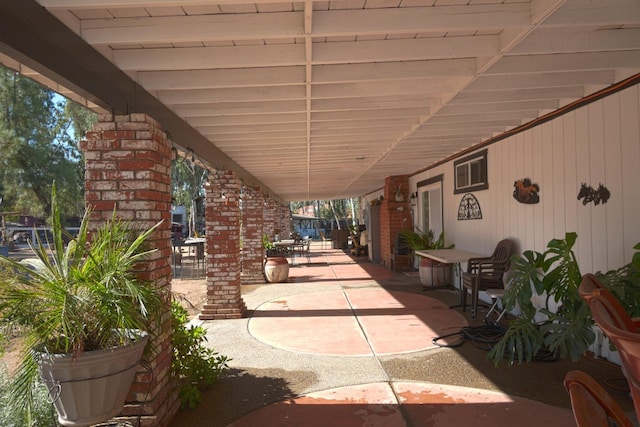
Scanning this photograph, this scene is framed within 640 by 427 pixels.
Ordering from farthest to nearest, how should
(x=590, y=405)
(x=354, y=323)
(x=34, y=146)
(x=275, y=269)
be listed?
(x=34, y=146)
(x=275, y=269)
(x=354, y=323)
(x=590, y=405)

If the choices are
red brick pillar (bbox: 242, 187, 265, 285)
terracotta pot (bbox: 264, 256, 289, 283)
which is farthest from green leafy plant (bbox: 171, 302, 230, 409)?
red brick pillar (bbox: 242, 187, 265, 285)

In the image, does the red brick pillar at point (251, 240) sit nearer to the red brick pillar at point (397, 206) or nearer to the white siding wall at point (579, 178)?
the red brick pillar at point (397, 206)

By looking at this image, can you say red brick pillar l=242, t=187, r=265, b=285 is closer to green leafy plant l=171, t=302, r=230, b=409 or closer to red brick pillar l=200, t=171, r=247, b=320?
red brick pillar l=200, t=171, r=247, b=320

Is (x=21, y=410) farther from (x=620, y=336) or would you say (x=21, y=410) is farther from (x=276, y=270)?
(x=276, y=270)

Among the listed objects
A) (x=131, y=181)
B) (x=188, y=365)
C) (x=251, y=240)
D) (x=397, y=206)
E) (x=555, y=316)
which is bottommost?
(x=188, y=365)

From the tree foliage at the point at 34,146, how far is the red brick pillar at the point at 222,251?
10.6m

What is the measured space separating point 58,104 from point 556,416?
19016 mm

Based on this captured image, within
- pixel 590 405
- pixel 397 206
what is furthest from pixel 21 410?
pixel 397 206

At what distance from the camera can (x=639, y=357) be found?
1053 millimetres

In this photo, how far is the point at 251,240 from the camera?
9789mm

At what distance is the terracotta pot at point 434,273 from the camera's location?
26.5 feet

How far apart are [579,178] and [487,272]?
186 cm

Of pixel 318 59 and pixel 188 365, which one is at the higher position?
pixel 318 59

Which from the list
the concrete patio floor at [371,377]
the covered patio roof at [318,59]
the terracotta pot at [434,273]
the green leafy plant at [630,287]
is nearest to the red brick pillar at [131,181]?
the covered patio roof at [318,59]
